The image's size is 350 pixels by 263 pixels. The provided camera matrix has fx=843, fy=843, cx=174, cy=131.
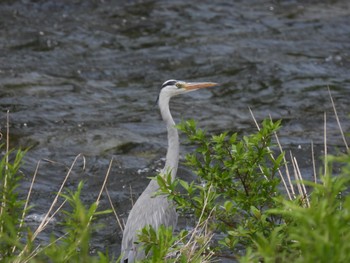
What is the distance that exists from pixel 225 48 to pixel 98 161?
10.7 feet

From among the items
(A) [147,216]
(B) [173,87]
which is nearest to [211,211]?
(A) [147,216]

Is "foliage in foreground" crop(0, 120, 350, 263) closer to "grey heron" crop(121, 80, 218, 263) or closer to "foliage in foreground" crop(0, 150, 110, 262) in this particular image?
"foliage in foreground" crop(0, 150, 110, 262)

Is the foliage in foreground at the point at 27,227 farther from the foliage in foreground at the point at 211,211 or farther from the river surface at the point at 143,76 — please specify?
the river surface at the point at 143,76

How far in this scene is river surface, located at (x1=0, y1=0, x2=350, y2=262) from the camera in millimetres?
8016

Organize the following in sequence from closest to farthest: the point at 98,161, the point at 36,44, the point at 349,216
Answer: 1. the point at 349,216
2. the point at 98,161
3. the point at 36,44

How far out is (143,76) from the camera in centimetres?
991

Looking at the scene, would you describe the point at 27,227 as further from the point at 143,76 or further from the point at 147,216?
the point at 143,76

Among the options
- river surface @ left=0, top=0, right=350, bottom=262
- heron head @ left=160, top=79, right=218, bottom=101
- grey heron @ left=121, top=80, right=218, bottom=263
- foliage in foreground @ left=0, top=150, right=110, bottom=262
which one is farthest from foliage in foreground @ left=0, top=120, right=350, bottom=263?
river surface @ left=0, top=0, right=350, bottom=262

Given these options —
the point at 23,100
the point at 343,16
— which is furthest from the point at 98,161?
the point at 343,16

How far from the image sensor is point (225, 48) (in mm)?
10617

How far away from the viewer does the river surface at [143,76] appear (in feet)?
26.3

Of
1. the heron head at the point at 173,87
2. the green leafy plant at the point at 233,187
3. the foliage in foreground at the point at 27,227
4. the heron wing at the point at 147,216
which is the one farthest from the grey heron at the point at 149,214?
the foliage in foreground at the point at 27,227

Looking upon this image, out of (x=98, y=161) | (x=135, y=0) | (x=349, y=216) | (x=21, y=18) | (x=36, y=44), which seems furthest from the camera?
(x=135, y=0)

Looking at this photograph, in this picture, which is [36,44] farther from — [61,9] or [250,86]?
[250,86]
